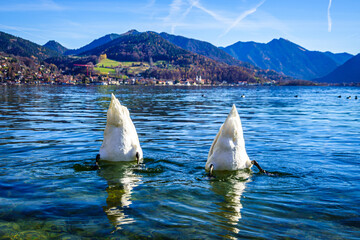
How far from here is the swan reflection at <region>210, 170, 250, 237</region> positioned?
5914mm

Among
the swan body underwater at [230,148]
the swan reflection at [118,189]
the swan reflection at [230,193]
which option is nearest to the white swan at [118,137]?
the swan reflection at [118,189]

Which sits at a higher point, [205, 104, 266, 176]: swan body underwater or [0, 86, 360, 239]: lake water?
[205, 104, 266, 176]: swan body underwater

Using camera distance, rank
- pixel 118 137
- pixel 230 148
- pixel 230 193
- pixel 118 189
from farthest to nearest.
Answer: pixel 118 137, pixel 230 148, pixel 118 189, pixel 230 193

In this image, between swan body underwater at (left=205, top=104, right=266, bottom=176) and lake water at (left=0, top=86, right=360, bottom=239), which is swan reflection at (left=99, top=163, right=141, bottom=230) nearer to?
lake water at (left=0, top=86, right=360, bottom=239)

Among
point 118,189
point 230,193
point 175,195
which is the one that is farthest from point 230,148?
point 118,189

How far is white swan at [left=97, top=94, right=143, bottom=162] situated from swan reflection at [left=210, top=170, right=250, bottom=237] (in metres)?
2.76

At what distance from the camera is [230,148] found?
825 centimetres

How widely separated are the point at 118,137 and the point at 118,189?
2.05m

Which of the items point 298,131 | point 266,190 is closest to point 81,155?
point 266,190

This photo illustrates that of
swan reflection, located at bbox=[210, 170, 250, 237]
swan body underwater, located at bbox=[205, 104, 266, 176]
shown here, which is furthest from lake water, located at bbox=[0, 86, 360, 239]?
swan body underwater, located at bbox=[205, 104, 266, 176]

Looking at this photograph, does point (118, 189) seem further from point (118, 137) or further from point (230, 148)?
point (230, 148)

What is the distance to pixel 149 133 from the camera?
1728cm

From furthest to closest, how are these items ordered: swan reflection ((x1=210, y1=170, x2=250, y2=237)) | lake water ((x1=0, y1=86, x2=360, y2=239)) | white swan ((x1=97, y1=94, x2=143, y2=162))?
white swan ((x1=97, y1=94, x2=143, y2=162))
swan reflection ((x1=210, y1=170, x2=250, y2=237))
lake water ((x1=0, y1=86, x2=360, y2=239))

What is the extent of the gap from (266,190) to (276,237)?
253 cm
